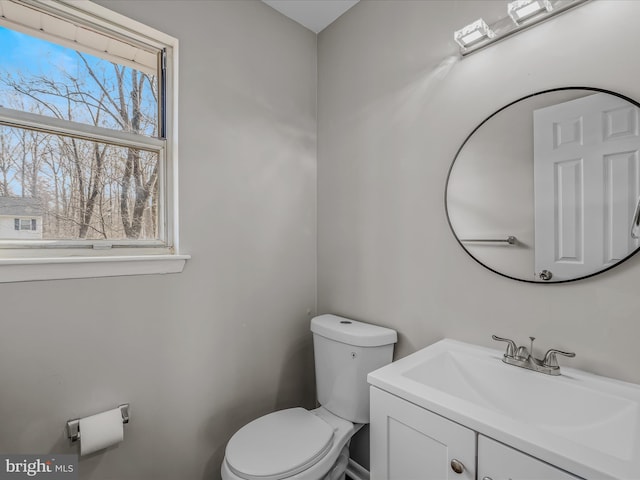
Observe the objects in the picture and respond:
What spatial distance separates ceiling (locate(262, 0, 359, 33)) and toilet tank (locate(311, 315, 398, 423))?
165 cm

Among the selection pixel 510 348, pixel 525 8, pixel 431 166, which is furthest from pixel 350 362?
pixel 525 8

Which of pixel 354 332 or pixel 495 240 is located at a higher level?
pixel 495 240

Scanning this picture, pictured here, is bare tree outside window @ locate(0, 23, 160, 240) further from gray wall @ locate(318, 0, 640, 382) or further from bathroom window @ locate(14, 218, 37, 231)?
gray wall @ locate(318, 0, 640, 382)

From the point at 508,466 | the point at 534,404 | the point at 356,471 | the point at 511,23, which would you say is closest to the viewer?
the point at 508,466

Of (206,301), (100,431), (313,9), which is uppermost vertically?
(313,9)

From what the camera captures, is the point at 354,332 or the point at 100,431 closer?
the point at 100,431

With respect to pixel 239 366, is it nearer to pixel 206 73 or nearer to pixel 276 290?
pixel 276 290

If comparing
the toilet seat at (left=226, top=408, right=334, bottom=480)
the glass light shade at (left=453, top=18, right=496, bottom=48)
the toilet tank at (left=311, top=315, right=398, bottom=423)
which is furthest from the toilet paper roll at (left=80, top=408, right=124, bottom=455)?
the glass light shade at (left=453, top=18, right=496, bottom=48)

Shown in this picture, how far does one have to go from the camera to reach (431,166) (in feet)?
4.53

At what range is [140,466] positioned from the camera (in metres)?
1.30

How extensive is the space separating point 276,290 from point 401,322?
67cm

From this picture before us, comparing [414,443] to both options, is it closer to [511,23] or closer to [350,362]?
[350,362]

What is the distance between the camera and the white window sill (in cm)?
105

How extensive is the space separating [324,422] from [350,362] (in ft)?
0.90
